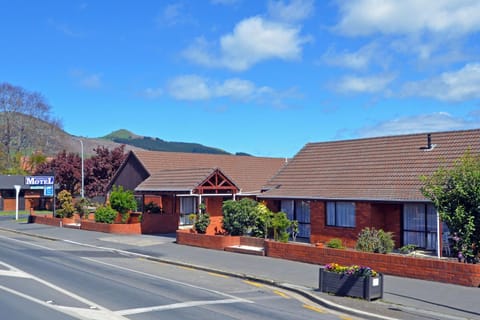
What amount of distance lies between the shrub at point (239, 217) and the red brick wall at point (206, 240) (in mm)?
943

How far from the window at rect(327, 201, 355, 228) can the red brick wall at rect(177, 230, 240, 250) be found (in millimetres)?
4599

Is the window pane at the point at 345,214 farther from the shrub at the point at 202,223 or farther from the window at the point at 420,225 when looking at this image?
the shrub at the point at 202,223

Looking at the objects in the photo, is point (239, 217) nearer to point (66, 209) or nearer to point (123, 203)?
point (123, 203)

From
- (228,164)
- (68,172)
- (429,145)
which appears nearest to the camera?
(429,145)

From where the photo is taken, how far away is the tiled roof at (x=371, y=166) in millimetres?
24172

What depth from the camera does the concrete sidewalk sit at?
41.7ft

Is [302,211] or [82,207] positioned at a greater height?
[302,211]

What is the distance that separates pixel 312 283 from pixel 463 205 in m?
4.73

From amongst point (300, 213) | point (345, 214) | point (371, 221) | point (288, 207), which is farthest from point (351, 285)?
point (288, 207)

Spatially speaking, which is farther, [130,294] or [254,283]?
[254,283]

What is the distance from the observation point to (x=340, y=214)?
26000mm

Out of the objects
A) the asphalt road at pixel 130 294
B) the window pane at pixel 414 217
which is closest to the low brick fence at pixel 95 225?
the asphalt road at pixel 130 294

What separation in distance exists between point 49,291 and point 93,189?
4368cm

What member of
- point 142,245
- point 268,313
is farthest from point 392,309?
point 142,245
